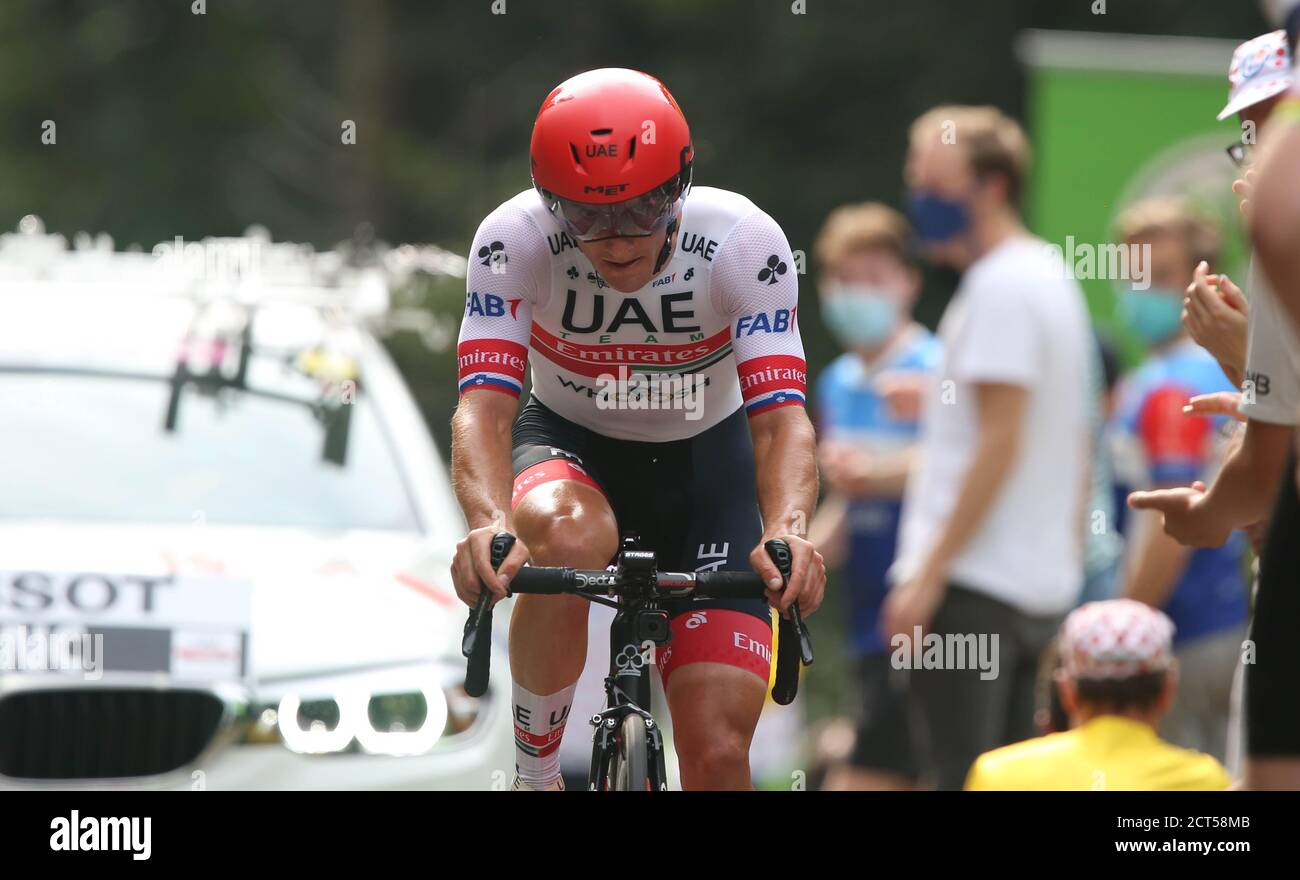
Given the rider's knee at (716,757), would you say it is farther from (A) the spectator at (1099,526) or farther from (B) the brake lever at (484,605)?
(A) the spectator at (1099,526)

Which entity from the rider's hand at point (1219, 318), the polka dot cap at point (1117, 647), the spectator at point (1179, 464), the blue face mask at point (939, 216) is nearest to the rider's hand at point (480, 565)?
the rider's hand at point (1219, 318)

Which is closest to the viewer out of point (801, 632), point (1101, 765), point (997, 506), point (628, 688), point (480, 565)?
point (480, 565)

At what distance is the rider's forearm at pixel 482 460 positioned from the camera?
4094 millimetres

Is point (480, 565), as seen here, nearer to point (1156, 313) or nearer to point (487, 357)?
point (487, 357)

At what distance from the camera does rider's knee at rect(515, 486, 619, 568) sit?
4203 millimetres

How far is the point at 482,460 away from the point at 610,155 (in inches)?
27.1

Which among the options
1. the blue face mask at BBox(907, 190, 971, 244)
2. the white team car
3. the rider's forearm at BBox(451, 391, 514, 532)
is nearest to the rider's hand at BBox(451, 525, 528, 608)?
the rider's forearm at BBox(451, 391, 514, 532)

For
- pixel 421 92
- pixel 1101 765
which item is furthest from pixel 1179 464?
pixel 421 92

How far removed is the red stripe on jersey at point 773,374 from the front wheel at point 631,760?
2.47 feet

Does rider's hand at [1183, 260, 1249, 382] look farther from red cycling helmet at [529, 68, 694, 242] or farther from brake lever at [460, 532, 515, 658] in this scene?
brake lever at [460, 532, 515, 658]

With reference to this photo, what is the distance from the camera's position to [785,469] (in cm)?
417

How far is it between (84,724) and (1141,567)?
11.9 feet

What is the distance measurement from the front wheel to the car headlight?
4.58ft
